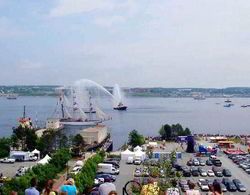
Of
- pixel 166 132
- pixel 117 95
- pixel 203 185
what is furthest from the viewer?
pixel 117 95

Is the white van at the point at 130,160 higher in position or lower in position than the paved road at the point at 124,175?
higher

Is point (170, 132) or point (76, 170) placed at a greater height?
point (170, 132)

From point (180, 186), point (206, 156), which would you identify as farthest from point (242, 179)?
point (206, 156)

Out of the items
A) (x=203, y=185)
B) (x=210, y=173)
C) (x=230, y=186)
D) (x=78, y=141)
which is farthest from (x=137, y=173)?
(x=78, y=141)

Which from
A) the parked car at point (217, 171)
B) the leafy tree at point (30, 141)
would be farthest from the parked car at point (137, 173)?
the leafy tree at point (30, 141)

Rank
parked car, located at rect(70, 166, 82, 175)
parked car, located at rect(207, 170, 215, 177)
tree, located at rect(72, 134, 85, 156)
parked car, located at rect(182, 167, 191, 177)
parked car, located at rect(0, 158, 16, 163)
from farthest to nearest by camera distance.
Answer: tree, located at rect(72, 134, 85, 156) → parked car, located at rect(0, 158, 16, 163) → parked car, located at rect(207, 170, 215, 177) → parked car, located at rect(182, 167, 191, 177) → parked car, located at rect(70, 166, 82, 175)

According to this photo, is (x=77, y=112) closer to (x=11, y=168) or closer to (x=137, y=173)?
(x=11, y=168)

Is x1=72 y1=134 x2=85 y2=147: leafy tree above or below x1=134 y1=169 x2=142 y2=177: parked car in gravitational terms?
above

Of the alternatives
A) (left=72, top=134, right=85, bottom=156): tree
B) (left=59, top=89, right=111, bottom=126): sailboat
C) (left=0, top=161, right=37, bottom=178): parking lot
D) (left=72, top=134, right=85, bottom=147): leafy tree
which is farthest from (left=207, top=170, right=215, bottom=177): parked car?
(left=59, top=89, right=111, bottom=126): sailboat

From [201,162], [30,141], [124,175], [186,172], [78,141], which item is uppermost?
[30,141]

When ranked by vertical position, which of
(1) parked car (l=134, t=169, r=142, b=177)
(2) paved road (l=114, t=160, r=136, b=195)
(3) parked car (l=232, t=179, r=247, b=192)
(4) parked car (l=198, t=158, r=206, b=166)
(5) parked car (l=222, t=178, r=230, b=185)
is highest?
(5) parked car (l=222, t=178, r=230, b=185)

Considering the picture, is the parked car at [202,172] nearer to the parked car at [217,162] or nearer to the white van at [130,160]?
the parked car at [217,162]

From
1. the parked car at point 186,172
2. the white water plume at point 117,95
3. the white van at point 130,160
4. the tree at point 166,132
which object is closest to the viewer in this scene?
the parked car at point 186,172

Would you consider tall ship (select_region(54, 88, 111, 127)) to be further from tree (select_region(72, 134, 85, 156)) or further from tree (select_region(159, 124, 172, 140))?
tree (select_region(72, 134, 85, 156))
